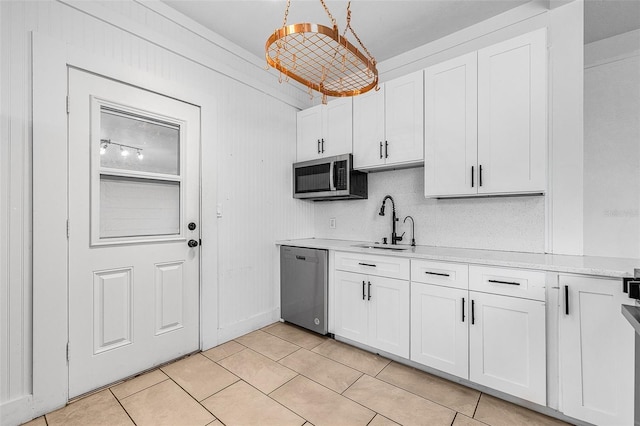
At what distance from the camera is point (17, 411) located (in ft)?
5.28

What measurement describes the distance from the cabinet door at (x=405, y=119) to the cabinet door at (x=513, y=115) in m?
0.46

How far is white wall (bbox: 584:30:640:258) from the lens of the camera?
2.21 metres

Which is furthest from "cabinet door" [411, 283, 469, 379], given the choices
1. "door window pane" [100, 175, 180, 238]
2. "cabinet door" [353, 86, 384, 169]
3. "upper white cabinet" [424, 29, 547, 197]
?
"door window pane" [100, 175, 180, 238]

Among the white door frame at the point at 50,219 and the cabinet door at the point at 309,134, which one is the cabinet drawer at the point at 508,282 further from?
the white door frame at the point at 50,219

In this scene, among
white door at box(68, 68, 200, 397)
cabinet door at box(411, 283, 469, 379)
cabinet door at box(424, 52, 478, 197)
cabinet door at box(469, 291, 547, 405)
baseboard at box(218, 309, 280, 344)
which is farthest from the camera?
baseboard at box(218, 309, 280, 344)

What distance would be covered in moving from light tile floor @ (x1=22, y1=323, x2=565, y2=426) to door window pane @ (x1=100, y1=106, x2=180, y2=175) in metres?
1.58

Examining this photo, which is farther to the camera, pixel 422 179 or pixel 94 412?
pixel 422 179

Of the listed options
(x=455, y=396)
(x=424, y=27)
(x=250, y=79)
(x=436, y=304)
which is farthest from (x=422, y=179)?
(x=250, y=79)

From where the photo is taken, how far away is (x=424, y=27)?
260 centimetres

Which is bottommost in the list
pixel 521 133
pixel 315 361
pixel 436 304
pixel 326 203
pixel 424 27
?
pixel 315 361

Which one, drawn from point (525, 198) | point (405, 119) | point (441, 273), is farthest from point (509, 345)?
point (405, 119)

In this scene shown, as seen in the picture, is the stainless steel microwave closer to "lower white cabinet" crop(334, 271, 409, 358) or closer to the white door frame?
"lower white cabinet" crop(334, 271, 409, 358)

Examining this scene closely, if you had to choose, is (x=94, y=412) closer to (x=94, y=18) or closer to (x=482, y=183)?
(x=94, y=18)

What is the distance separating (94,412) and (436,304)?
2.33m
